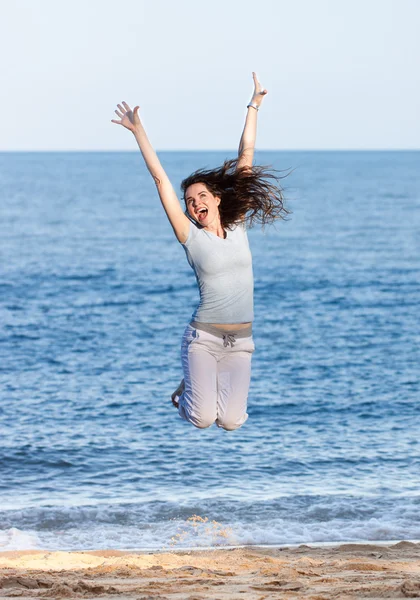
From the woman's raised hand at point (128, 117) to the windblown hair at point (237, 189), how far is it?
0.68m

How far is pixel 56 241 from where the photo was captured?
53312 millimetres

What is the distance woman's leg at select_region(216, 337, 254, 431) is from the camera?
8.00 m

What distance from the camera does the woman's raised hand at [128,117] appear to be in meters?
7.55

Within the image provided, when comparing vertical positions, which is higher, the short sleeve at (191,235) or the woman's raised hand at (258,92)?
the woman's raised hand at (258,92)

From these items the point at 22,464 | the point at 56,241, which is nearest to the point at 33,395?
the point at 22,464

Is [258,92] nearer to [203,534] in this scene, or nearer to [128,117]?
[128,117]

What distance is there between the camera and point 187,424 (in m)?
17.8

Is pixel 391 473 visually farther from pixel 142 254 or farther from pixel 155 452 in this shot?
pixel 142 254

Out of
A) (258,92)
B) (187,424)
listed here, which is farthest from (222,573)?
(187,424)

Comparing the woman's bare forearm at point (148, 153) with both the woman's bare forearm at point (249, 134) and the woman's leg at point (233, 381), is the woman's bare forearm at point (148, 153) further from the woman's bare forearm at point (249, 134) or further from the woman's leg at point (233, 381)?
the woman's leg at point (233, 381)

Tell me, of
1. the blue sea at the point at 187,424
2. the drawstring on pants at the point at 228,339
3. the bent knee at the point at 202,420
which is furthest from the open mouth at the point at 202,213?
the blue sea at the point at 187,424

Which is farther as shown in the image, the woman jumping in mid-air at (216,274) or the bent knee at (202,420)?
the bent knee at (202,420)

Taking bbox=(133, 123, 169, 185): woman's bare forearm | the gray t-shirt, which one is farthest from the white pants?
bbox=(133, 123, 169, 185): woman's bare forearm

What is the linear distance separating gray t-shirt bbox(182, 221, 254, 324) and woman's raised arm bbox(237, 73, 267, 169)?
2.71ft
